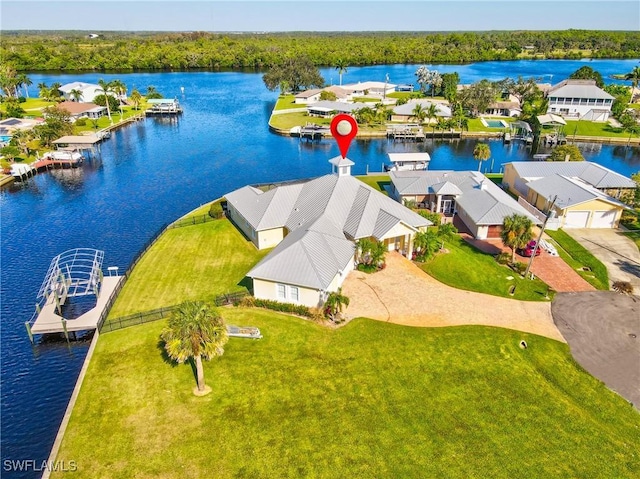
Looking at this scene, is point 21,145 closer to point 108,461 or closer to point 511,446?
point 108,461

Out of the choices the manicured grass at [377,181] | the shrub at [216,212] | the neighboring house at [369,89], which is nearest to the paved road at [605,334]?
the manicured grass at [377,181]

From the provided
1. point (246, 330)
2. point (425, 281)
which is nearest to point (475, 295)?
point (425, 281)

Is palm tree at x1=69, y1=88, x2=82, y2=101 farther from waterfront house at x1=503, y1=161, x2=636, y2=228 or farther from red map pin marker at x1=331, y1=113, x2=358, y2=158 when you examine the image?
waterfront house at x1=503, y1=161, x2=636, y2=228

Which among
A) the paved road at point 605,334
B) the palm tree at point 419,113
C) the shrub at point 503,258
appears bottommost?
the paved road at point 605,334

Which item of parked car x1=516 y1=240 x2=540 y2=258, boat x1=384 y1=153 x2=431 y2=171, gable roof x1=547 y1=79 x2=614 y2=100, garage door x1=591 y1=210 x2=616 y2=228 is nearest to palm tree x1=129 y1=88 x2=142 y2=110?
boat x1=384 y1=153 x2=431 y2=171

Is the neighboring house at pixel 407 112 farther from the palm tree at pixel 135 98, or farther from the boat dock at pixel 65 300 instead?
the boat dock at pixel 65 300

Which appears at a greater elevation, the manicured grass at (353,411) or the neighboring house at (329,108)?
the neighboring house at (329,108)
